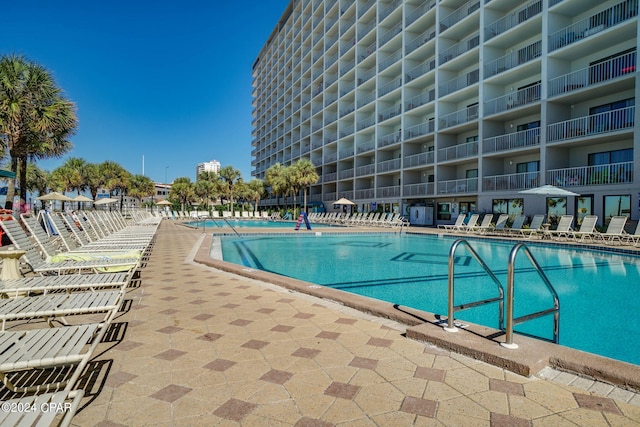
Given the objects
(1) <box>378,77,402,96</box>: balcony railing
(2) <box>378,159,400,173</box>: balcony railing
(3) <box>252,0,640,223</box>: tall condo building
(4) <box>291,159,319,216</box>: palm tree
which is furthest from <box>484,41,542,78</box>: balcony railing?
(4) <box>291,159,319,216</box>: palm tree

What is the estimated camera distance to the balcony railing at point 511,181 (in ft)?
64.5

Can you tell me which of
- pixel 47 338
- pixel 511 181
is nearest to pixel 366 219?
pixel 511 181

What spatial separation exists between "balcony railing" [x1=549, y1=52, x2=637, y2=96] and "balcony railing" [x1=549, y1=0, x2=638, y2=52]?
1574 mm

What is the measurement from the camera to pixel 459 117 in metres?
24.8

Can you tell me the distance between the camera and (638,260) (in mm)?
10211

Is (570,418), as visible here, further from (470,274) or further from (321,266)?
(321,266)

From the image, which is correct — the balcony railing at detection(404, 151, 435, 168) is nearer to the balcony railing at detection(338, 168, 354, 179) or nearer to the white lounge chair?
the balcony railing at detection(338, 168, 354, 179)

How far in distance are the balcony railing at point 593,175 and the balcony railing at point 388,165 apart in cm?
1307

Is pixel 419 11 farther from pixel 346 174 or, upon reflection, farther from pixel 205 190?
pixel 205 190

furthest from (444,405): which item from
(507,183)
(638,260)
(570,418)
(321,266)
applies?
(507,183)

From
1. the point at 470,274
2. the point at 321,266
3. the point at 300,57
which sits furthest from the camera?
the point at 300,57

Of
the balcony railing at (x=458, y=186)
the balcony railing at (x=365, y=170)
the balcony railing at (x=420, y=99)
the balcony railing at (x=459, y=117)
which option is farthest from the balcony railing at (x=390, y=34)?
the balcony railing at (x=458, y=186)

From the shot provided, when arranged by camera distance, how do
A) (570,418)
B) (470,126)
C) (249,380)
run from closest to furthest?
(570,418)
(249,380)
(470,126)

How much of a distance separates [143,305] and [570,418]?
449cm
